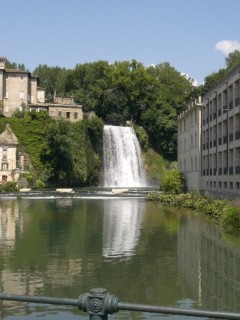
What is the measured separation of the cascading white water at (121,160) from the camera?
79.2m

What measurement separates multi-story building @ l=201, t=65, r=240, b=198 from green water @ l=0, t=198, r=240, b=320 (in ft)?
46.9

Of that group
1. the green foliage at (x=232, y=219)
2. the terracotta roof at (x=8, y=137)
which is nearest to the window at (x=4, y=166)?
the terracotta roof at (x=8, y=137)

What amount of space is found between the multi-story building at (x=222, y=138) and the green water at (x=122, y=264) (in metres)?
14.3

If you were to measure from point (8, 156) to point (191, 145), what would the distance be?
28178 mm

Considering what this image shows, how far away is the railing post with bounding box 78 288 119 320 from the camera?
12.0 ft

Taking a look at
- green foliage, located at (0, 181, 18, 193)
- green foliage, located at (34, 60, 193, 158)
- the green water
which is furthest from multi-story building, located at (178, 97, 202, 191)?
the green water

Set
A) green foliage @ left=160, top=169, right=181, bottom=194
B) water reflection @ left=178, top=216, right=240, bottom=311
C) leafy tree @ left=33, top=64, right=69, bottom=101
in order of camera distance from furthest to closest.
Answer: leafy tree @ left=33, top=64, right=69, bottom=101 < green foliage @ left=160, top=169, right=181, bottom=194 < water reflection @ left=178, top=216, right=240, bottom=311

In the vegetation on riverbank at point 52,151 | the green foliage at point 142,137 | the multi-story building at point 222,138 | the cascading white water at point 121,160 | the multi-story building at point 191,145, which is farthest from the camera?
the green foliage at point 142,137

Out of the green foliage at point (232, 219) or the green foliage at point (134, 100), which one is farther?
the green foliage at point (134, 100)

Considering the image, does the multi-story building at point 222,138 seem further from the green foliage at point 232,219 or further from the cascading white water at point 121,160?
the cascading white water at point 121,160

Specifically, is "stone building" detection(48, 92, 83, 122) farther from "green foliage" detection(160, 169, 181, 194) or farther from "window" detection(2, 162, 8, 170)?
"green foliage" detection(160, 169, 181, 194)

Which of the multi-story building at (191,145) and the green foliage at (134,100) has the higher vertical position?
the green foliage at (134,100)

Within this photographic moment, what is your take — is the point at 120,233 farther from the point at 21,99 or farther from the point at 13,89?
the point at 13,89

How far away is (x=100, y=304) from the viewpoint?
12.0 ft
